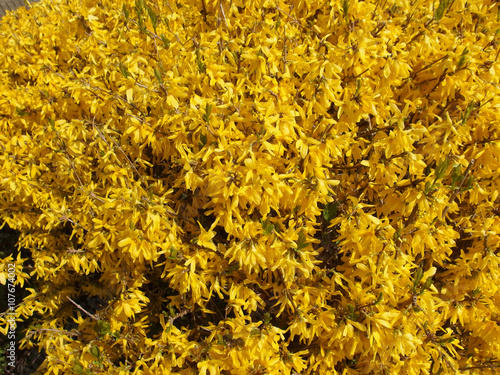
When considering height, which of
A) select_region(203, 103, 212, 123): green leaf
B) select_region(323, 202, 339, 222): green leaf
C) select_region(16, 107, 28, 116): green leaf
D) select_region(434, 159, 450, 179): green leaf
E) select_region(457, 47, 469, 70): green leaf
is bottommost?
select_region(323, 202, 339, 222): green leaf

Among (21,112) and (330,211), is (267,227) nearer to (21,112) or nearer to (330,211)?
(330,211)

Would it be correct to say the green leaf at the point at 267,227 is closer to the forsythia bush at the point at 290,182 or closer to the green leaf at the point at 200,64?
the forsythia bush at the point at 290,182

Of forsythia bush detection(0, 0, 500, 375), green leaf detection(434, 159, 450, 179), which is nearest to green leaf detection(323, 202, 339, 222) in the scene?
forsythia bush detection(0, 0, 500, 375)

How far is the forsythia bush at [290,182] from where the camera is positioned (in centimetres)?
167

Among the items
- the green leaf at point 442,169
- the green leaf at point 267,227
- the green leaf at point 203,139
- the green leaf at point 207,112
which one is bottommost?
the green leaf at point 267,227

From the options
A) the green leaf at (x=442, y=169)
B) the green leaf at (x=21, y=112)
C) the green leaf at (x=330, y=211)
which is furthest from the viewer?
the green leaf at (x=21, y=112)

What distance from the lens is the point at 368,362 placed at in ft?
6.20

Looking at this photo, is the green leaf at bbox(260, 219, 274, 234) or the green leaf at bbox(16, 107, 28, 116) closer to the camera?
the green leaf at bbox(260, 219, 274, 234)

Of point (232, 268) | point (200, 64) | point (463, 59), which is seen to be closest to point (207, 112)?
point (200, 64)

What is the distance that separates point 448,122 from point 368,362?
1.30 m

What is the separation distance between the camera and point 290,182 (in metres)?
1.75

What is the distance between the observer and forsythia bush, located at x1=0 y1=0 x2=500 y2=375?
1673 mm

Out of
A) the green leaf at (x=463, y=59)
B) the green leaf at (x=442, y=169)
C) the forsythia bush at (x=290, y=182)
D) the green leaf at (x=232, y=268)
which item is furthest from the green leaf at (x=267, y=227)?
the green leaf at (x=463, y=59)

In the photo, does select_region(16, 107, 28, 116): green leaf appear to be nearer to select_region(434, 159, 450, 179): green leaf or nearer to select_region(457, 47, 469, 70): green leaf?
select_region(434, 159, 450, 179): green leaf
